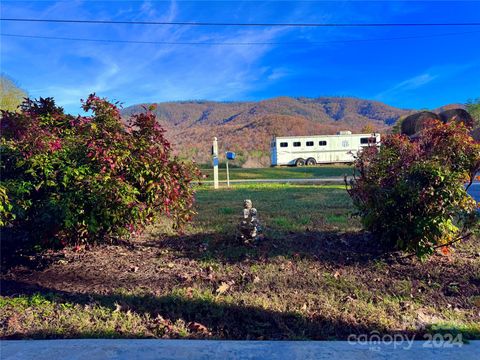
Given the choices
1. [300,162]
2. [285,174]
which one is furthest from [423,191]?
[300,162]

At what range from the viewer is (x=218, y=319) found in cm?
321

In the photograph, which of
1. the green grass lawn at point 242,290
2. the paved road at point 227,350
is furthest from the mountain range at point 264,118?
the paved road at point 227,350

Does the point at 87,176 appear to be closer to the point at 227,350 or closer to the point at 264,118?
the point at 227,350

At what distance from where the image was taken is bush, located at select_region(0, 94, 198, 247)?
426 centimetres

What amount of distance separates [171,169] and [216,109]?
105m

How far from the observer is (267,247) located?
4934mm

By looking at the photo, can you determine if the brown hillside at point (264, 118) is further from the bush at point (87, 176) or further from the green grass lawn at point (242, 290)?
the green grass lawn at point (242, 290)

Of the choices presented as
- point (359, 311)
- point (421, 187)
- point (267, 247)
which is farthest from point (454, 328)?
point (267, 247)

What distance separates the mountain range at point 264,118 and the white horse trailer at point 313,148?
22.4 metres

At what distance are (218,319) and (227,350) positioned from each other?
57cm

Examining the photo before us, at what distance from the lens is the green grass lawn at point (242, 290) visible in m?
3.07

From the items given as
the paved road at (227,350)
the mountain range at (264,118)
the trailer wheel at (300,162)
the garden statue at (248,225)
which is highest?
the mountain range at (264,118)

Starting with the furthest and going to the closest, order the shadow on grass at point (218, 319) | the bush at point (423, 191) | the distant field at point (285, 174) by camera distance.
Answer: the distant field at point (285, 174) < the bush at point (423, 191) < the shadow on grass at point (218, 319)

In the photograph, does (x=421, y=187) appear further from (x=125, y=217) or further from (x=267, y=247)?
(x=125, y=217)
